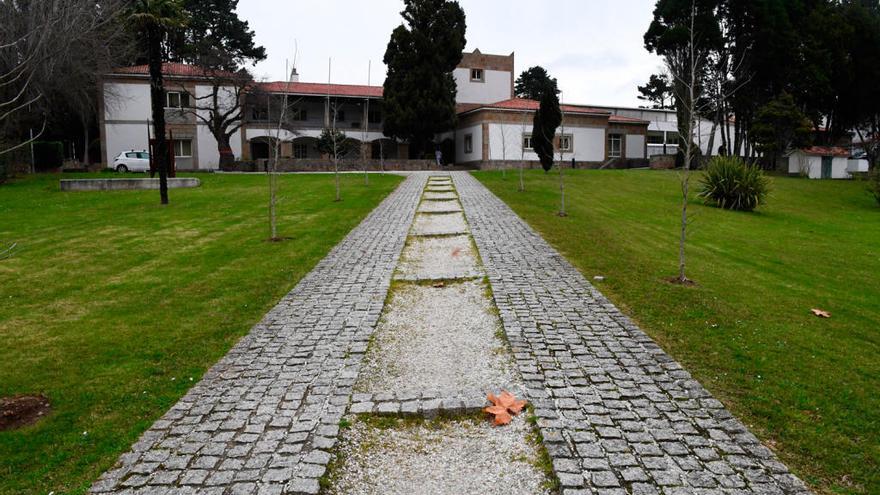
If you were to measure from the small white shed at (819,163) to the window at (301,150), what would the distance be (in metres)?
32.5

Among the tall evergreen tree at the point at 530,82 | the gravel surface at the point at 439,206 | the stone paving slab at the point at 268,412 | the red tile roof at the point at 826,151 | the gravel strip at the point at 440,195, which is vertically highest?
the tall evergreen tree at the point at 530,82

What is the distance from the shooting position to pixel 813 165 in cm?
3875

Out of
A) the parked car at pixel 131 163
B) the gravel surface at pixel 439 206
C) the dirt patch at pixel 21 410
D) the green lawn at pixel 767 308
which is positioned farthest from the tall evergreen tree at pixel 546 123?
the dirt patch at pixel 21 410

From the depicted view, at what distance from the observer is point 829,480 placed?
3.74 metres

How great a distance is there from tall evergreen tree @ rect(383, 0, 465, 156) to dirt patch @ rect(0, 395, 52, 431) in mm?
35909

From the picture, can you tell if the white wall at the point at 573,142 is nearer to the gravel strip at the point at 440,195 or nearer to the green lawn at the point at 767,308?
the gravel strip at the point at 440,195

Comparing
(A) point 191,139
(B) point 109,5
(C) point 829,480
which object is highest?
(B) point 109,5

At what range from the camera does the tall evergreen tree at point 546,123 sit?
29328mm

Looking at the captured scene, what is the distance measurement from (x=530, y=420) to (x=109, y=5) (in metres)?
30.6

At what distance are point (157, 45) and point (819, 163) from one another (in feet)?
124

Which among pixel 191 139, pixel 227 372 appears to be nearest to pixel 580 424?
pixel 227 372

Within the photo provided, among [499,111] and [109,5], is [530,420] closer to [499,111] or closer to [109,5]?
[109,5]

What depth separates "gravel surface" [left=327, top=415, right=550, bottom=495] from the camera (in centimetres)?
378

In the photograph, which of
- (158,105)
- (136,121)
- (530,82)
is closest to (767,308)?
(158,105)
